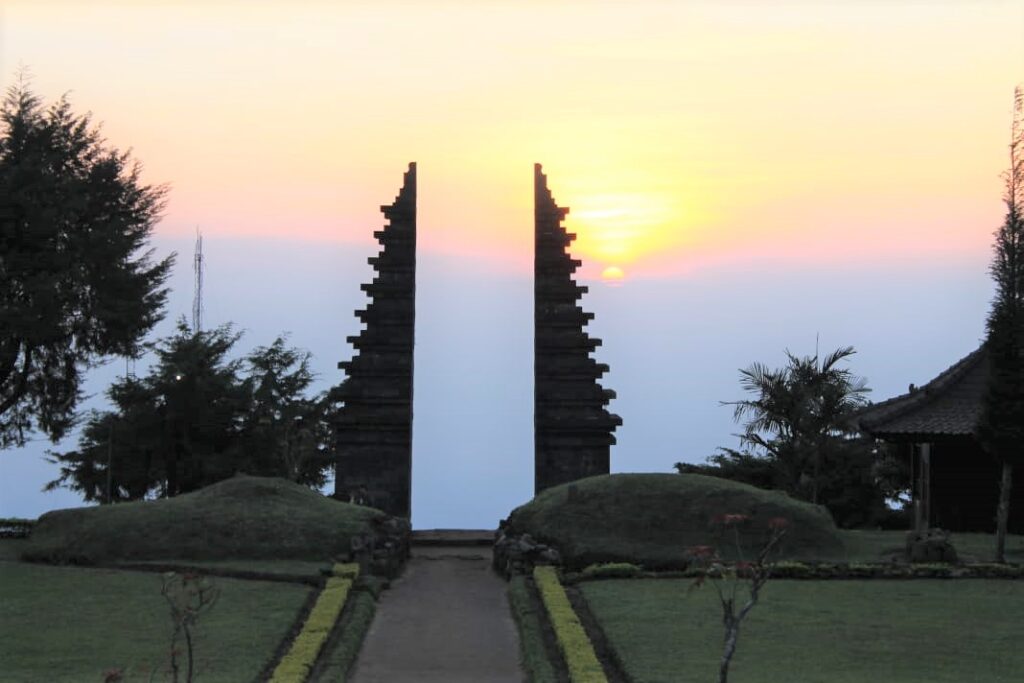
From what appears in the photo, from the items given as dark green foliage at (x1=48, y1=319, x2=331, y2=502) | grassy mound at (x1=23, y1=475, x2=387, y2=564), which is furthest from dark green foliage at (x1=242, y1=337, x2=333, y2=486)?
grassy mound at (x1=23, y1=475, x2=387, y2=564)

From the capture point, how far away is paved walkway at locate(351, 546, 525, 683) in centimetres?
1850

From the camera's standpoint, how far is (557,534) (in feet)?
89.0

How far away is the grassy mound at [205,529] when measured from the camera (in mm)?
26841

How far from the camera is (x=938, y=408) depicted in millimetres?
36938

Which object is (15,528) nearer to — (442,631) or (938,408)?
(442,631)

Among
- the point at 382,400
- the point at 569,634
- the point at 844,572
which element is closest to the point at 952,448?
the point at 844,572

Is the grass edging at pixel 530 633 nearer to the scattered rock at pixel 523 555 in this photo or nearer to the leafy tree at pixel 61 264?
the scattered rock at pixel 523 555

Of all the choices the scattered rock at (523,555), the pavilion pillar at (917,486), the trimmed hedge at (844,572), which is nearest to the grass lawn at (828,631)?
the trimmed hedge at (844,572)

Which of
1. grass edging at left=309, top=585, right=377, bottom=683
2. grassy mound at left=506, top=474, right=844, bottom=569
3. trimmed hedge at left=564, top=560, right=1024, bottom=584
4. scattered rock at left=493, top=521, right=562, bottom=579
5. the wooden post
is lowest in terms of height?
grass edging at left=309, top=585, right=377, bottom=683

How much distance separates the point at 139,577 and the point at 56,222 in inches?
519

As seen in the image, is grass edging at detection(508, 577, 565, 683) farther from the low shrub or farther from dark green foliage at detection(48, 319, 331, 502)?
dark green foliage at detection(48, 319, 331, 502)

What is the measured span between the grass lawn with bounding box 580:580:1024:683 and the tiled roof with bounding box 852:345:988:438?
10558 millimetres

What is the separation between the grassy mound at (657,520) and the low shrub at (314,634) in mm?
5139

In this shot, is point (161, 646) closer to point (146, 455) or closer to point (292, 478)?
point (292, 478)
